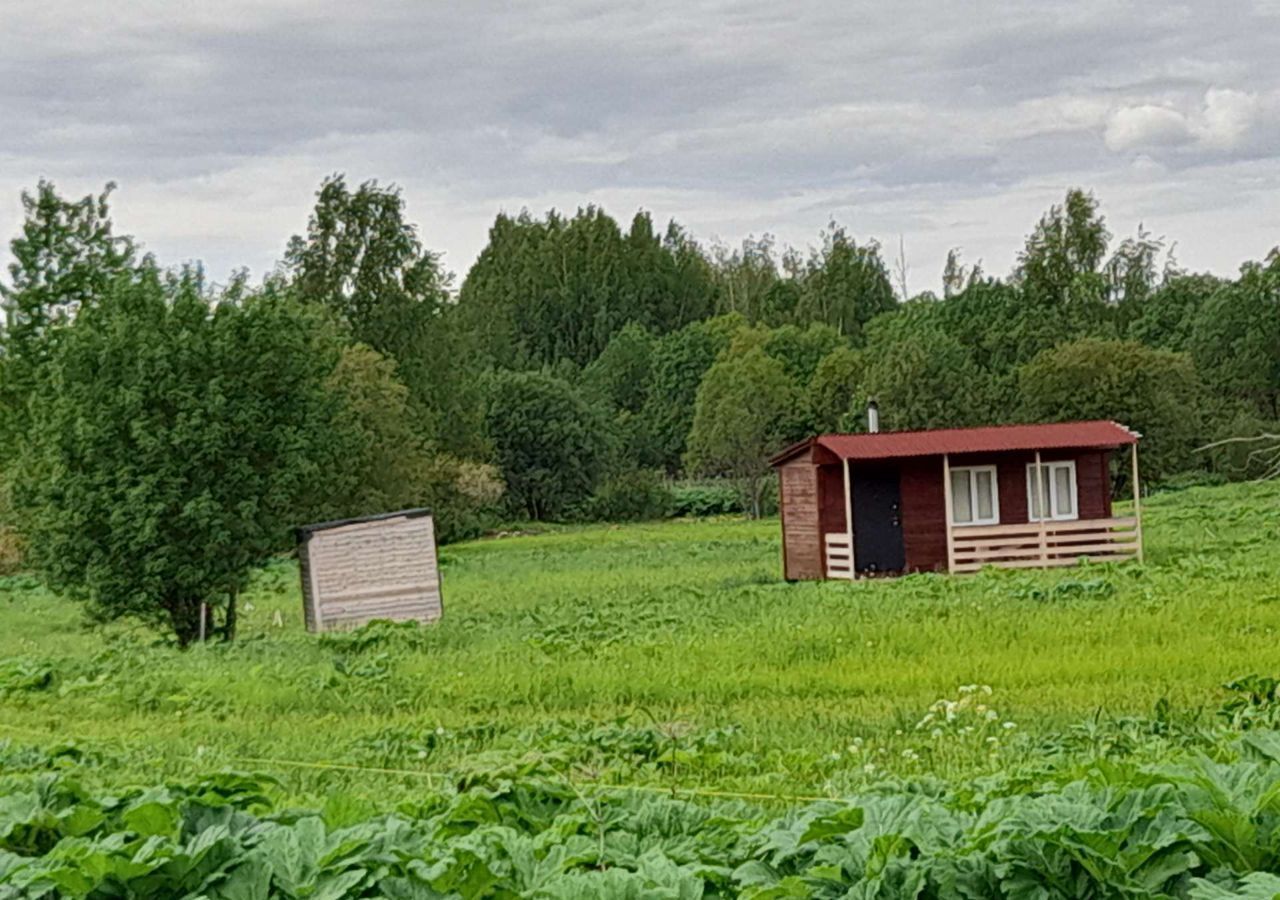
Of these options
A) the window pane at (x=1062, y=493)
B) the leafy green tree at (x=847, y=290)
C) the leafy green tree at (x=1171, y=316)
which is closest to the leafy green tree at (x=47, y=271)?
the window pane at (x=1062, y=493)

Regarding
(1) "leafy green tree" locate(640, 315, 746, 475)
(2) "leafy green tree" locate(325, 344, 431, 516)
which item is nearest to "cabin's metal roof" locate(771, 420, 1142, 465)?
(2) "leafy green tree" locate(325, 344, 431, 516)

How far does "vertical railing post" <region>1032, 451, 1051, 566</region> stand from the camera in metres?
30.6

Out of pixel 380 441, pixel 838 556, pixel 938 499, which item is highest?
pixel 380 441

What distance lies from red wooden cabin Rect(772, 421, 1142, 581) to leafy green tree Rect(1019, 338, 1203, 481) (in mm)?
28831

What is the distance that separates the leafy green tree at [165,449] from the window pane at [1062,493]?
14.5m

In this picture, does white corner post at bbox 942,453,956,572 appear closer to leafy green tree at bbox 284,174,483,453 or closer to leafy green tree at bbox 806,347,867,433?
leafy green tree at bbox 284,174,483,453

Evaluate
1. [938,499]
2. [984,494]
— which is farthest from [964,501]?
[938,499]

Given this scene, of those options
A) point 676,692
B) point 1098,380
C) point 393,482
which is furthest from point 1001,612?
point 1098,380

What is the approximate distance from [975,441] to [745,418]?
3970cm

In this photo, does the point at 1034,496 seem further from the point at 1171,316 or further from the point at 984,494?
the point at 1171,316

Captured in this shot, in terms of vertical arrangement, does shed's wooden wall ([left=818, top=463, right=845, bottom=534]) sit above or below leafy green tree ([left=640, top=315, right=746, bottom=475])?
below

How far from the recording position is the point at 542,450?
72.7 metres

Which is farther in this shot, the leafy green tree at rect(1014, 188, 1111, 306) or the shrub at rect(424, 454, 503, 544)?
the leafy green tree at rect(1014, 188, 1111, 306)

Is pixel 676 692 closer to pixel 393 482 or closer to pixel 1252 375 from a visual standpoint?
pixel 393 482
